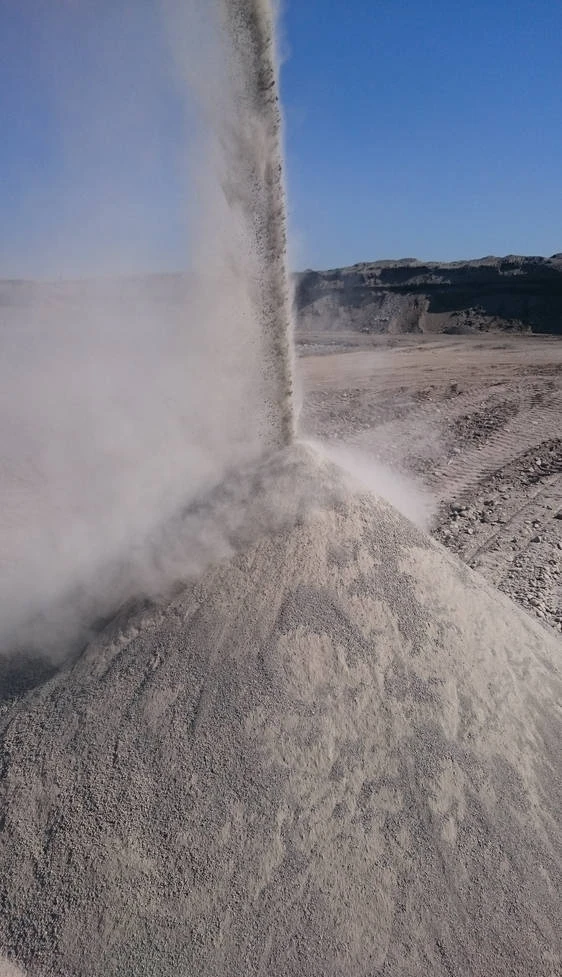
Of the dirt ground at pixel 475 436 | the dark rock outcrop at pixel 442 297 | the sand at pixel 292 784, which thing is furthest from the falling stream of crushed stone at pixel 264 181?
the dark rock outcrop at pixel 442 297

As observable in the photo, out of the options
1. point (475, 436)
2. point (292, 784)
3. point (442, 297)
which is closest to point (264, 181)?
point (292, 784)

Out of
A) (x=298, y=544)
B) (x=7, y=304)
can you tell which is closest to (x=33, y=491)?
→ (x=298, y=544)

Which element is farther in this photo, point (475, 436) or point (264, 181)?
point (475, 436)

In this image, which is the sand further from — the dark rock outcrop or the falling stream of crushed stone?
the dark rock outcrop

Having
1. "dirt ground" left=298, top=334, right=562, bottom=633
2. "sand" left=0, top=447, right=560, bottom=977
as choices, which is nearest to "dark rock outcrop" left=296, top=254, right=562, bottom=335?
"dirt ground" left=298, top=334, right=562, bottom=633

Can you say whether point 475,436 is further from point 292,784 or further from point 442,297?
point 442,297

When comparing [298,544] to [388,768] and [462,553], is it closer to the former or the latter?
[388,768]

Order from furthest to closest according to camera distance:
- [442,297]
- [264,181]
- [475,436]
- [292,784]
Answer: [442,297] < [475,436] < [264,181] < [292,784]

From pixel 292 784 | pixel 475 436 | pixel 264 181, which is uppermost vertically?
pixel 264 181
